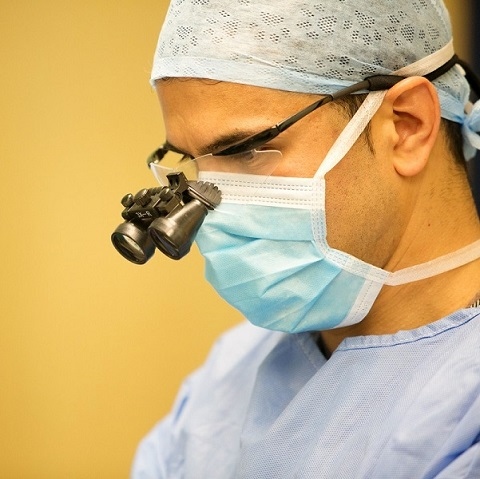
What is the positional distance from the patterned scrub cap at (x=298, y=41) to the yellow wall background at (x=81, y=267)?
98cm

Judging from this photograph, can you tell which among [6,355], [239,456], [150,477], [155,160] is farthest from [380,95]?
[6,355]

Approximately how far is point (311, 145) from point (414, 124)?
0.68ft

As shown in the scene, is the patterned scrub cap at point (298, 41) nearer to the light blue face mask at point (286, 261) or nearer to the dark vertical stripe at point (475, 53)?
the light blue face mask at point (286, 261)

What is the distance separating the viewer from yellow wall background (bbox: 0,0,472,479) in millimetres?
2336

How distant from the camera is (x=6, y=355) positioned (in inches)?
96.7

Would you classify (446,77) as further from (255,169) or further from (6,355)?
(6,355)

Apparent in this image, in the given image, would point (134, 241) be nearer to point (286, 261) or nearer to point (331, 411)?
point (286, 261)

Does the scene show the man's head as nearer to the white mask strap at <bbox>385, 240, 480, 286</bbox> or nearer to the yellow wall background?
the white mask strap at <bbox>385, 240, 480, 286</bbox>

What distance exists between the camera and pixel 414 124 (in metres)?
1.44

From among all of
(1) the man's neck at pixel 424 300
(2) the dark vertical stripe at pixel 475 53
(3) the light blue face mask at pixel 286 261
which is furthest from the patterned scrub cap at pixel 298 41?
(2) the dark vertical stripe at pixel 475 53

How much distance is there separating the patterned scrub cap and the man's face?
0.09 ft

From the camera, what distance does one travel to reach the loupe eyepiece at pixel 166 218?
4.33ft

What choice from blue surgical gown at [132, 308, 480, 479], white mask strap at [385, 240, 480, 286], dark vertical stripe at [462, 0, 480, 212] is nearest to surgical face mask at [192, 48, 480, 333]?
white mask strap at [385, 240, 480, 286]

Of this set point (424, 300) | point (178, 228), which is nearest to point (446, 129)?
point (424, 300)
